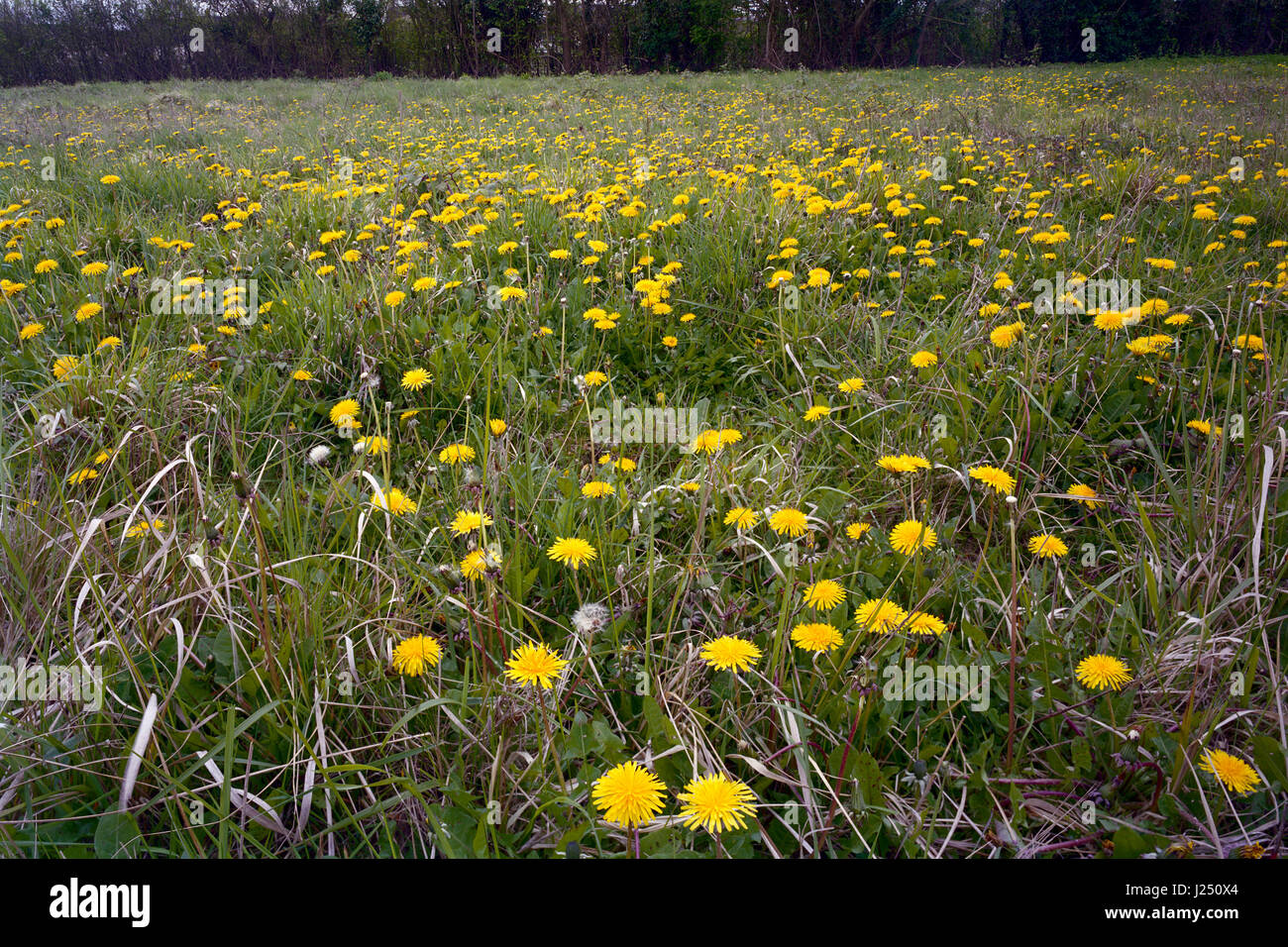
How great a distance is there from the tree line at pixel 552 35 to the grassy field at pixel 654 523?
840 inches

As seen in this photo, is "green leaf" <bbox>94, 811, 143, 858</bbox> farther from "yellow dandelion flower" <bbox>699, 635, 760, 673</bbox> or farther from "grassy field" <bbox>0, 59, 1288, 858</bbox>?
"yellow dandelion flower" <bbox>699, 635, 760, 673</bbox>

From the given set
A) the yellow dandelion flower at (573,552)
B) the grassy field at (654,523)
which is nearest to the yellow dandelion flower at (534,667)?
the grassy field at (654,523)

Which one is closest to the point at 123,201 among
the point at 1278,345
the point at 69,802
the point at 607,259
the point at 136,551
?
the point at 607,259

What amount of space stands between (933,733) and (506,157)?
612 cm

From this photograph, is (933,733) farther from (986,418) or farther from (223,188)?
(223,188)

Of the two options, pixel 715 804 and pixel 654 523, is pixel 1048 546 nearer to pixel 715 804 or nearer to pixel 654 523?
pixel 654 523

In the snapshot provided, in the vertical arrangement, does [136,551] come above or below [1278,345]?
below

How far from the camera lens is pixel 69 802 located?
1287 millimetres

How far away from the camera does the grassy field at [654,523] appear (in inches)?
50.7

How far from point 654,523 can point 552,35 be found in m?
25.2

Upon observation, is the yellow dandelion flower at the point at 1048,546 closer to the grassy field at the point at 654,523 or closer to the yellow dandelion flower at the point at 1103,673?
the grassy field at the point at 654,523

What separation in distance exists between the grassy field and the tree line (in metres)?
21.3

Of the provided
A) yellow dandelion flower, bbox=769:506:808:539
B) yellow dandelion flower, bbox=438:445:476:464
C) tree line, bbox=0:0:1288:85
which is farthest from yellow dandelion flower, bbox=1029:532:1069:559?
tree line, bbox=0:0:1288:85

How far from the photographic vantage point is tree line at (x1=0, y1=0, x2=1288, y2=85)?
2242 centimetres
